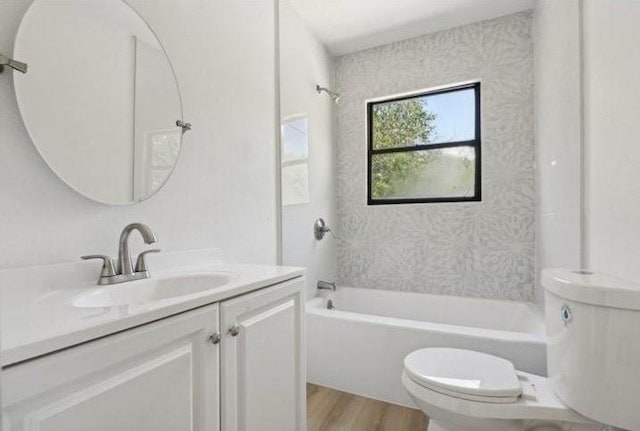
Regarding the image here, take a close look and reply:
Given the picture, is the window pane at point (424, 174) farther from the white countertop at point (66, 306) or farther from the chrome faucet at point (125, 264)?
the chrome faucet at point (125, 264)

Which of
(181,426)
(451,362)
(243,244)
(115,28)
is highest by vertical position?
(115,28)

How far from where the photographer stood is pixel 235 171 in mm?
1585

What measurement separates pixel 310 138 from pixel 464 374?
1828 mm

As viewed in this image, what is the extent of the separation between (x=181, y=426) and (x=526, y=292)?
232 cm

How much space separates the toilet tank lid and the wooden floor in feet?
3.25

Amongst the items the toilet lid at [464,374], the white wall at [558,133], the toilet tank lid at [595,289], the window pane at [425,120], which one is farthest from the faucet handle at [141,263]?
the window pane at [425,120]

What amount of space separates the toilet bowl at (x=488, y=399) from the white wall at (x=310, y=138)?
1145 millimetres

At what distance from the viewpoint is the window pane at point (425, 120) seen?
7.91ft

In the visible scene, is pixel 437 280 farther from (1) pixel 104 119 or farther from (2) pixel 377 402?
(1) pixel 104 119

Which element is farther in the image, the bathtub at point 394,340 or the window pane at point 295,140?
the window pane at point 295,140

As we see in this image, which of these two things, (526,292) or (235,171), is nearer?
(235,171)

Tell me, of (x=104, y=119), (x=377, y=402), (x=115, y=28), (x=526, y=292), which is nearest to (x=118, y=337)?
(x=104, y=119)

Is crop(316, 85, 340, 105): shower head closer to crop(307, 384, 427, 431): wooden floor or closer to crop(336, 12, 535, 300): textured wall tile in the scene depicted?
crop(336, 12, 535, 300): textured wall tile

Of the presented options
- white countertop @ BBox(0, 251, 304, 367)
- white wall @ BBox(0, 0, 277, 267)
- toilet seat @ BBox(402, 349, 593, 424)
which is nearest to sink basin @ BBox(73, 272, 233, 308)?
white countertop @ BBox(0, 251, 304, 367)
